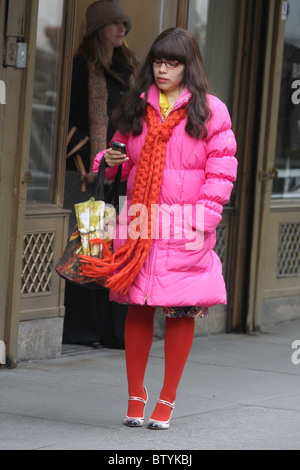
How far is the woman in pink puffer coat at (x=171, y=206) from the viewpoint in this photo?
526 cm

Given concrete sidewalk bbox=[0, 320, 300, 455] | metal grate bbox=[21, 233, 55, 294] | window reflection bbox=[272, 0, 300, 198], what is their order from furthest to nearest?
window reflection bbox=[272, 0, 300, 198]
metal grate bbox=[21, 233, 55, 294]
concrete sidewalk bbox=[0, 320, 300, 455]

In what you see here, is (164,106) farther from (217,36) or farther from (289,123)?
(289,123)

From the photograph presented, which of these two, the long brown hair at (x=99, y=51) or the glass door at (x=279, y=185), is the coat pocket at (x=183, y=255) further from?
the glass door at (x=279, y=185)

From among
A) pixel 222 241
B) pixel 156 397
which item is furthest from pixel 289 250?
pixel 156 397

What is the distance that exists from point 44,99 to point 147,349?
90.9 inches

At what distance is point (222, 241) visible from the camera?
28.6 feet

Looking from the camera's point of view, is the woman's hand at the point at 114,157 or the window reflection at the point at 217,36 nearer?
the woman's hand at the point at 114,157

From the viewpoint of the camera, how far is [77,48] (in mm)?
7859

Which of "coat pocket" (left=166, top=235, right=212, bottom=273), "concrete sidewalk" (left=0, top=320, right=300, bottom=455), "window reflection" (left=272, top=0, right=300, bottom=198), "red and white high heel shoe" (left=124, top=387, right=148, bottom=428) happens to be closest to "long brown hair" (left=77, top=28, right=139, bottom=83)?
"window reflection" (left=272, top=0, right=300, bottom=198)

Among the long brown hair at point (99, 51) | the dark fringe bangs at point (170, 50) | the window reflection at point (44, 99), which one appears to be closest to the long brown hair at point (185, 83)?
the dark fringe bangs at point (170, 50)

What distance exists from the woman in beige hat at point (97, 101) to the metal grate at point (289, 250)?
6.66 ft

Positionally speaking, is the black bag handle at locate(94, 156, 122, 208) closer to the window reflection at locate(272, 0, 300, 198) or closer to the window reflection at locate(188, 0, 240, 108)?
the window reflection at locate(188, 0, 240, 108)

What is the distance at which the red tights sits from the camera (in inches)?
212

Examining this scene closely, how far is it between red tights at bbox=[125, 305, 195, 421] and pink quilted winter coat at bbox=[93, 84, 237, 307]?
157 millimetres
